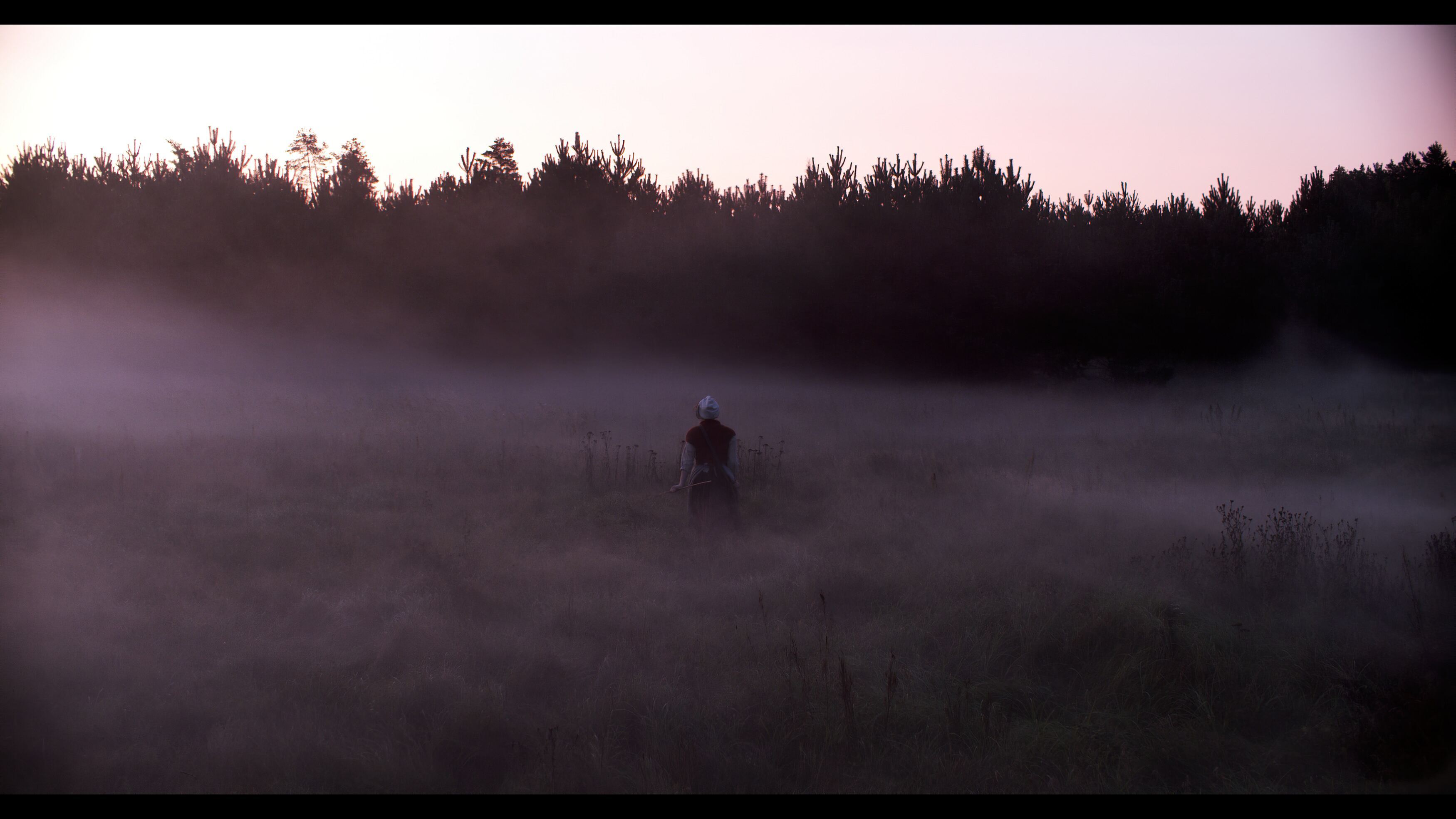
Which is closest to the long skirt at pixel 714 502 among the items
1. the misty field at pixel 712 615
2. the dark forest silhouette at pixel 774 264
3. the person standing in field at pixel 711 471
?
the person standing in field at pixel 711 471

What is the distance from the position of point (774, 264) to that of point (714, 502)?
16.0 meters

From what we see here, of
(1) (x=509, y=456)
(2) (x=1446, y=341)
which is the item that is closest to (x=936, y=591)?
(1) (x=509, y=456)

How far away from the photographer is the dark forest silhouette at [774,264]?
73.2ft

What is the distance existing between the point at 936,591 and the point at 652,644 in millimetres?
2357

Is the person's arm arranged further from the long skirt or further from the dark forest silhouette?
the dark forest silhouette

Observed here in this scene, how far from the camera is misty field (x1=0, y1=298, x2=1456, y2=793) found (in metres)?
4.03

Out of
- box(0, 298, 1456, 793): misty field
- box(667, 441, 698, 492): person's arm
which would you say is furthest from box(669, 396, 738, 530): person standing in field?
box(0, 298, 1456, 793): misty field

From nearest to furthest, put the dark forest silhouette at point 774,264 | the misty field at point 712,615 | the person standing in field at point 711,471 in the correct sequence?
the misty field at point 712,615
the person standing in field at point 711,471
the dark forest silhouette at point 774,264

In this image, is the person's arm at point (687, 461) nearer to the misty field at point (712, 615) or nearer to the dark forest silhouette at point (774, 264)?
the misty field at point (712, 615)

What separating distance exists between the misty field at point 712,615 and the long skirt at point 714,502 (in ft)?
0.90

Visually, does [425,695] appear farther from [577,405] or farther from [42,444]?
[577,405]

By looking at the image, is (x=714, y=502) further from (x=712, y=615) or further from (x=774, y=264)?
(x=774, y=264)

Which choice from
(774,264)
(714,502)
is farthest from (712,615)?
(774,264)

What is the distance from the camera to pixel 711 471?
25.8 ft
